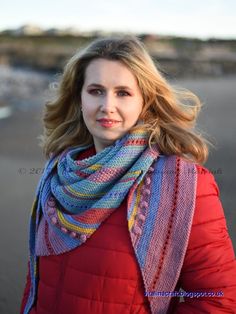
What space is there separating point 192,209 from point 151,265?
0.92 ft

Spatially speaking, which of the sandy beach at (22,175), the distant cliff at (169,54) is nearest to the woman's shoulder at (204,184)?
the sandy beach at (22,175)

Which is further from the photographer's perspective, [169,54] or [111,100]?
[169,54]

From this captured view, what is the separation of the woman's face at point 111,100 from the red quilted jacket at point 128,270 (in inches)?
14.4

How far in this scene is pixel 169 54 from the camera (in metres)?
27.1

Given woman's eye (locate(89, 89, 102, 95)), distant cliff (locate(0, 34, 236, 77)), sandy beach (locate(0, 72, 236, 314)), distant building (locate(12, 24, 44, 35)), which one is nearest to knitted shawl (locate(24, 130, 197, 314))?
woman's eye (locate(89, 89, 102, 95))

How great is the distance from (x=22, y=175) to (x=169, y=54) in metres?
22.5

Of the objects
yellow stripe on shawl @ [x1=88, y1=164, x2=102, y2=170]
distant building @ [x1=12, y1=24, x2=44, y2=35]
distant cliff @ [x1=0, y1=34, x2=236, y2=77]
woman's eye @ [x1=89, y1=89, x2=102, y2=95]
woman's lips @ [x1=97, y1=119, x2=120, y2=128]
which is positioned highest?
distant building @ [x1=12, y1=24, x2=44, y2=35]

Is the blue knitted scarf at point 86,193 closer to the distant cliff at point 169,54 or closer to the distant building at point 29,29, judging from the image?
the distant cliff at point 169,54

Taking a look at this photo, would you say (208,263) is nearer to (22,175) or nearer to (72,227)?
(72,227)

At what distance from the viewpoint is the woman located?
172cm

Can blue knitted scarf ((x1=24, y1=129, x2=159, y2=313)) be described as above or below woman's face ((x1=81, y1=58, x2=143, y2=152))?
below

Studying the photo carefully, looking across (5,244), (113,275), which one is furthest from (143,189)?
(5,244)

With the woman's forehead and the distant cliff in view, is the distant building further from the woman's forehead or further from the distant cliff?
the woman's forehead

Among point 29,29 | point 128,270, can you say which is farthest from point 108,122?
point 29,29
